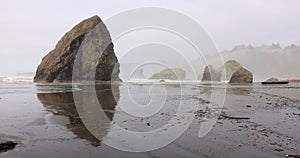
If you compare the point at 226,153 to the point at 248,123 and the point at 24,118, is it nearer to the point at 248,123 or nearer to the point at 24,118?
the point at 248,123

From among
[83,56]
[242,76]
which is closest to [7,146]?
[83,56]

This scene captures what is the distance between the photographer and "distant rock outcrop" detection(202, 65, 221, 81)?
11044 centimetres

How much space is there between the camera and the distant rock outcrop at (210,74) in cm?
11044

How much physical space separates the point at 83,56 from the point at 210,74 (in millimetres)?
60042

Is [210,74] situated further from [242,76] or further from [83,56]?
[83,56]

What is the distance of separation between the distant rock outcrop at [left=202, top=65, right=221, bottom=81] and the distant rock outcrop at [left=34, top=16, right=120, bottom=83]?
49342 millimetres

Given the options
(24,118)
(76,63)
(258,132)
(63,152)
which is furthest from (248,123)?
(76,63)

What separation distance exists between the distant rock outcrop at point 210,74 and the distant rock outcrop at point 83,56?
162ft

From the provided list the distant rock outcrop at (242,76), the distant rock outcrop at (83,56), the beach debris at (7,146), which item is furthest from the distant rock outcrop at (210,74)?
the beach debris at (7,146)

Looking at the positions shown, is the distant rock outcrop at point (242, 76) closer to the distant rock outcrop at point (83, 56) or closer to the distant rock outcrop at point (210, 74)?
the distant rock outcrop at point (210, 74)

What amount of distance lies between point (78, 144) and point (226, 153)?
5.00 metres

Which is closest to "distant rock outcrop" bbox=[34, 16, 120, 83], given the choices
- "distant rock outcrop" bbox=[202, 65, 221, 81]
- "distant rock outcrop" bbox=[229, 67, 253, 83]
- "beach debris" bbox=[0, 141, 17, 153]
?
"distant rock outcrop" bbox=[229, 67, 253, 83]

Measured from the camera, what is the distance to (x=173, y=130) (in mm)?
12047

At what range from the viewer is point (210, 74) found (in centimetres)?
11106
